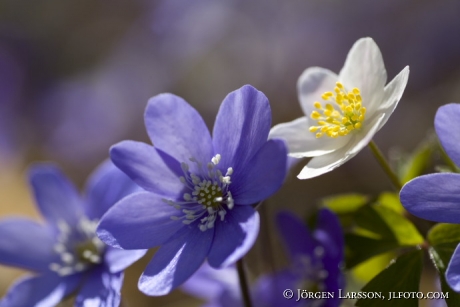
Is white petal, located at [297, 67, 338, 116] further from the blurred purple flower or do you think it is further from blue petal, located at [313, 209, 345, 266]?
the blurred purple flower

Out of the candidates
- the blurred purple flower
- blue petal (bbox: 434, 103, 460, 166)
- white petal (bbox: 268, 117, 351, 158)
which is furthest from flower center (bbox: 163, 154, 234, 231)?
the blurred purple flower

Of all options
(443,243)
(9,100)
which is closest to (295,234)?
(443,243)

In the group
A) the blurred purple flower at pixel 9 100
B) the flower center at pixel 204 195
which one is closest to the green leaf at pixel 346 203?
the flower center at pixel 204 195

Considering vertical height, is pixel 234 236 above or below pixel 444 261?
above

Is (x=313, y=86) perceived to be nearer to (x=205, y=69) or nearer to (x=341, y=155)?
(x=341, y=155)

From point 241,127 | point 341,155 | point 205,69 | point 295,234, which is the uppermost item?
point 241,127

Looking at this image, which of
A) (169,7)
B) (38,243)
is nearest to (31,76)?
(169,7)

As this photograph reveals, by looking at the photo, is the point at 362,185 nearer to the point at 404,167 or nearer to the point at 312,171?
the point at 404,167
